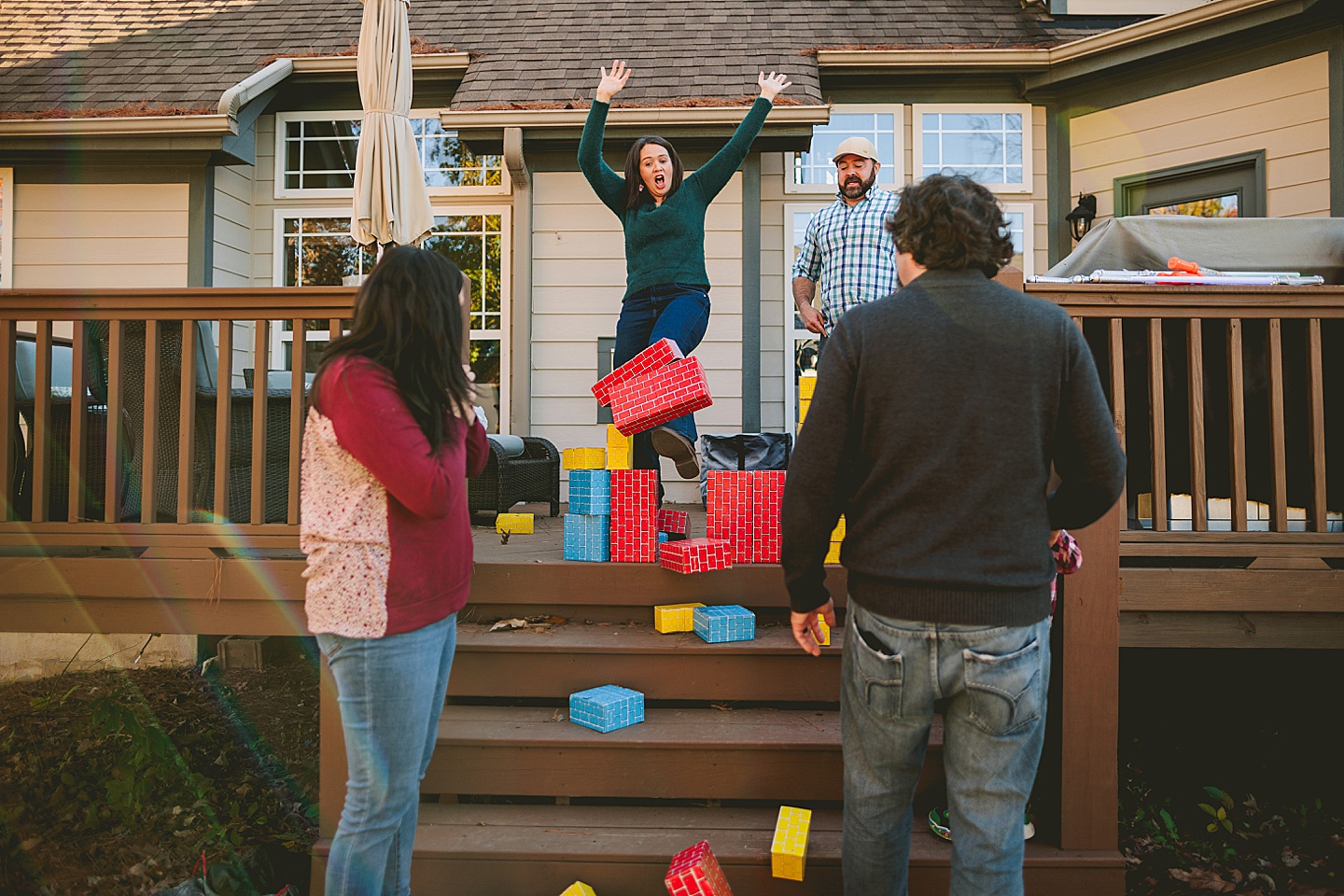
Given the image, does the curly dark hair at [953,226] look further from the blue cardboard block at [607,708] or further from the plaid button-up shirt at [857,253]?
the plaid button-up shirt at [857,253]

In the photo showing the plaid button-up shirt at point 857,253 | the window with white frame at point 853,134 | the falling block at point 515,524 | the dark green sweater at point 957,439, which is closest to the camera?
the dark green sweater at point 957,439

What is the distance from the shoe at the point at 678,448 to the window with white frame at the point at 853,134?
4.00 m

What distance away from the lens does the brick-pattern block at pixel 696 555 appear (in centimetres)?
322

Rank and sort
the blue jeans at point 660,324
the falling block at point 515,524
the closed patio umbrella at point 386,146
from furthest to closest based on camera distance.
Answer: the closed patio umbrella at point 386,146 < the falling block at point 515,524 < the blue jeans at point 660,324

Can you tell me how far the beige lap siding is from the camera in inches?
71.7

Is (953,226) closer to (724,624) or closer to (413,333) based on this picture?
(413,333)

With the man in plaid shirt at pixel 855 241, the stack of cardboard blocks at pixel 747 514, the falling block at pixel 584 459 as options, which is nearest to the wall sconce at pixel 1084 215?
the man in plaid shirt at pixel 855 241

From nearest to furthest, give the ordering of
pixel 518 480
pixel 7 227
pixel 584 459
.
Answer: pixel 584 459, pixel 518 480, pixel 7 227

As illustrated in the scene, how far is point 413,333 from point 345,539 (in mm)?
486

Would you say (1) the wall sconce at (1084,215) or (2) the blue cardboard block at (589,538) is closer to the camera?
(2) the blue cardboard block at (589,538)

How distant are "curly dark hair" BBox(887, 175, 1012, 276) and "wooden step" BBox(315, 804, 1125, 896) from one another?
190cm

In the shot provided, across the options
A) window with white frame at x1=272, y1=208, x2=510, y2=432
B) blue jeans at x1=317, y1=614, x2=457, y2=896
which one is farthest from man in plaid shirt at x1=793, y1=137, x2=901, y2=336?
window with white frame at x1=272, y1=208, x2=510, y2=432

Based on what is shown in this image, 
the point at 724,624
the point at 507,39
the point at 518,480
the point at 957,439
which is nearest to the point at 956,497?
the point at 957,439

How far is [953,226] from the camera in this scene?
1732 mm
